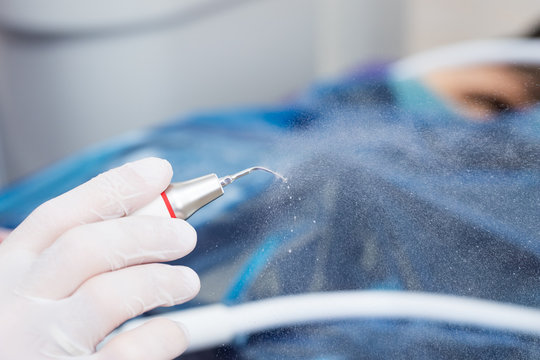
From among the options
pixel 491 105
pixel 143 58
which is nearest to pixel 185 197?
pixel 491 105

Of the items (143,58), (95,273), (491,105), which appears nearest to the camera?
(95,273)

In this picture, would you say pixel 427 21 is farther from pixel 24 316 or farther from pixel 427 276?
pixel 24 316

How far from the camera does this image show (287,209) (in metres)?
0.51

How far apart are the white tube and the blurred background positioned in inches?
27.5

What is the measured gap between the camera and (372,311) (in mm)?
521

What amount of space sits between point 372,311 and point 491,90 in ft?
0.94

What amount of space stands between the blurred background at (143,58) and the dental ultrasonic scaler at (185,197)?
2.30 ft

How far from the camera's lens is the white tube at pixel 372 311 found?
50 cm

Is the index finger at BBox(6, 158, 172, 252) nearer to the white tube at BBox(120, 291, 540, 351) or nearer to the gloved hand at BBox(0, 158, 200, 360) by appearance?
the gloved hand at BBox(0, 158, 200, 360)

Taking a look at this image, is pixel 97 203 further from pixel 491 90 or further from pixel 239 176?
pixel 491 90

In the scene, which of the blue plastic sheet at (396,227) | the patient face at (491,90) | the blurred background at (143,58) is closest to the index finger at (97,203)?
the blue plastic sheet at (396,227)

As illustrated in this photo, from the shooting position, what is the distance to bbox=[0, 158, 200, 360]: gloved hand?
1.40ft

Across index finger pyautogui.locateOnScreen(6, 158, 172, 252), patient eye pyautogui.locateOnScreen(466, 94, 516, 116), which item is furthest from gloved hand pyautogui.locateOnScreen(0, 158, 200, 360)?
patient eye pyautogui.locateOnScreen(466, 94, 516, 116)

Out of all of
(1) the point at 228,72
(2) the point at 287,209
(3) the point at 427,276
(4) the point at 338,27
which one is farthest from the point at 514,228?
(4) the point at 338,27
